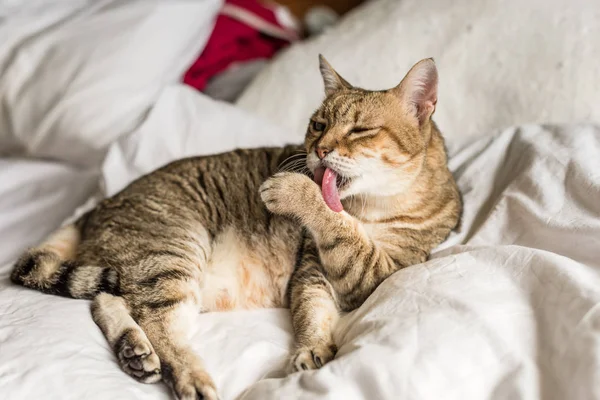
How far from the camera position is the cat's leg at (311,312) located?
1.16 m

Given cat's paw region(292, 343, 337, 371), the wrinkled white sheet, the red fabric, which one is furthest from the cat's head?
the red fabric

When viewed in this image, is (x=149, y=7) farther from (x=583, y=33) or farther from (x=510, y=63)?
(x=583, y=33)

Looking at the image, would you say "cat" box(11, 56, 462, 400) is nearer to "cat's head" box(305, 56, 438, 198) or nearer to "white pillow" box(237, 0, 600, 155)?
"cat's head" box(305, 56, 438, 198)

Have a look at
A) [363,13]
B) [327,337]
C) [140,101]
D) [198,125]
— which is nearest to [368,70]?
[363,13]

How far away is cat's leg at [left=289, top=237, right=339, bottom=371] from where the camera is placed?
1.16m

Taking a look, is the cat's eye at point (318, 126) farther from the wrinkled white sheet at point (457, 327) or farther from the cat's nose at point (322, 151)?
the wrinkled white sheet at point (457, 327)

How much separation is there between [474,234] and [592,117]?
0.72 metres

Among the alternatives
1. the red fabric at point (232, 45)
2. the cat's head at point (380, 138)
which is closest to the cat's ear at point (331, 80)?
the cat's head at point (380, 138)

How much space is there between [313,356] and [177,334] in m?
0.33

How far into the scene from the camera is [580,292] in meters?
1.03

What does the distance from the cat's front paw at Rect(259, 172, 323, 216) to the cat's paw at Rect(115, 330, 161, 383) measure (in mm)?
439

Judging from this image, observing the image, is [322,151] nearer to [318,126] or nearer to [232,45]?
[318,126]

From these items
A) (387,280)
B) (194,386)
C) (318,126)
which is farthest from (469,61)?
(194,386)

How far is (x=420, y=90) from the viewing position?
1.36 metres
